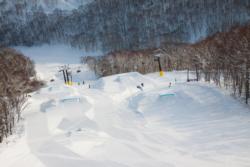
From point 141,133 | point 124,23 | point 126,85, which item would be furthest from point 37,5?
point 141,133

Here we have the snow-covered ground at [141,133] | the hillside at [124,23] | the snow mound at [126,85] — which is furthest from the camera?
the hillside at [124,23]

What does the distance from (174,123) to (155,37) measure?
10310cm

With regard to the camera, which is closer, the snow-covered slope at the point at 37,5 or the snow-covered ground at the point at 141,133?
the snow-covered ground at the point at 141,133

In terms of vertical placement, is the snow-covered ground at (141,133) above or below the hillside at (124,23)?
below

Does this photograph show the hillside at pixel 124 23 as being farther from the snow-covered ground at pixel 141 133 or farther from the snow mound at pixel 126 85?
the snow-covered ground at pixel 141 133

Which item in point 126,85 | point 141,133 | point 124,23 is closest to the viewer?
point 141,133

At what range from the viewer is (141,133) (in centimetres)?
1349

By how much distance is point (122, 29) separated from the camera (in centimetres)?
12719

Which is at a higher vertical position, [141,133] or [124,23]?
[124,23]

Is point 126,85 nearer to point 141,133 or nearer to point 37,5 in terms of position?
point 141,133

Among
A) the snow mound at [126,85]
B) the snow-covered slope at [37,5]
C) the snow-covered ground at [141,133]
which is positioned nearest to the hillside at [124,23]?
the snow-covered slope at [37,5]

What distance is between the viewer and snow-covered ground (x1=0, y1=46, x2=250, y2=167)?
947 cm

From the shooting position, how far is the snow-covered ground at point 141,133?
947 centimetres

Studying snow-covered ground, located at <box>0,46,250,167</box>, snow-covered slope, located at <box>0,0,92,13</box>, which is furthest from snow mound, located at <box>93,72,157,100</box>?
snow-covered slope, located at <box>0,0,92,13</box>
